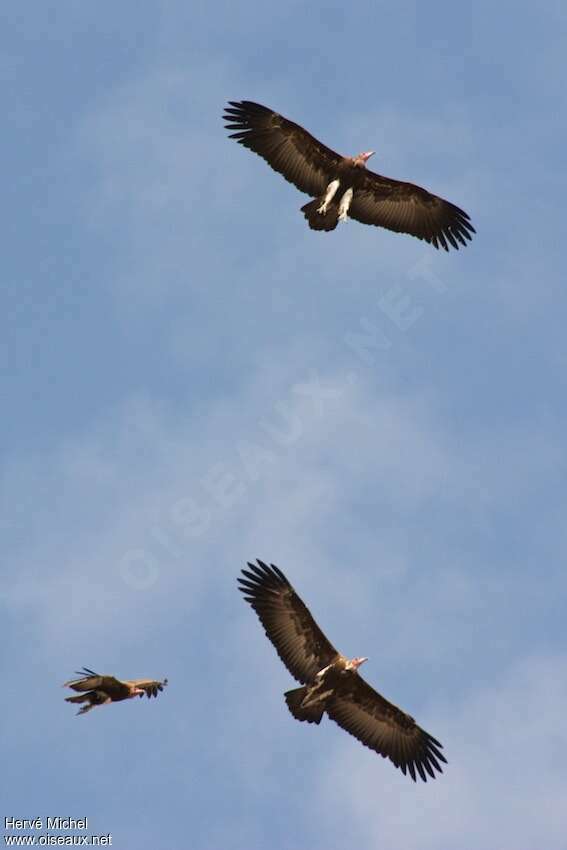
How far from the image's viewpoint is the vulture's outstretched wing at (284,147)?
3347 centimetres

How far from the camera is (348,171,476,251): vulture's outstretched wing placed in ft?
113

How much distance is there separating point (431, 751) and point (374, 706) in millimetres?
1509

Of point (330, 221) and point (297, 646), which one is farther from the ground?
point (330, 221)

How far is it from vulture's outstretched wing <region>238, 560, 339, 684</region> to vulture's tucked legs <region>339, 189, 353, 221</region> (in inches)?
308

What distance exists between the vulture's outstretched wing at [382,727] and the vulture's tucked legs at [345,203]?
31.1ft

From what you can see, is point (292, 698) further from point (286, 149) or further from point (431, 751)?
point (286, 149)

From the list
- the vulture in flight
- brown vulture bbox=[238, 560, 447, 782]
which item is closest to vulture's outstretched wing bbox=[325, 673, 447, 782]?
brown vulture bbox=[238, 560, 447, 782]

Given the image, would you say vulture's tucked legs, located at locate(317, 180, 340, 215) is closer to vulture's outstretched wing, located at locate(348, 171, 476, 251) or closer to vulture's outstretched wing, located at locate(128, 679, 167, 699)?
vulture's outstretched wing, located at locate(348, 171, 476, 251)

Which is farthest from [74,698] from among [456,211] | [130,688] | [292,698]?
[456,211]

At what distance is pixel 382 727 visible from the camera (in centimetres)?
3095

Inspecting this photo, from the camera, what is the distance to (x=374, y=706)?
101ft

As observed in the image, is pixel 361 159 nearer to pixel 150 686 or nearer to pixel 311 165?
pixel 311 165

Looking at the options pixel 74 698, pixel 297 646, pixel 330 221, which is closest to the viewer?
pixel 74 698

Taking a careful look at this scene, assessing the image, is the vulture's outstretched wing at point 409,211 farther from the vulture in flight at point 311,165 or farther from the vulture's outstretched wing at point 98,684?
the vulture's outstretched wing at point 98,684
